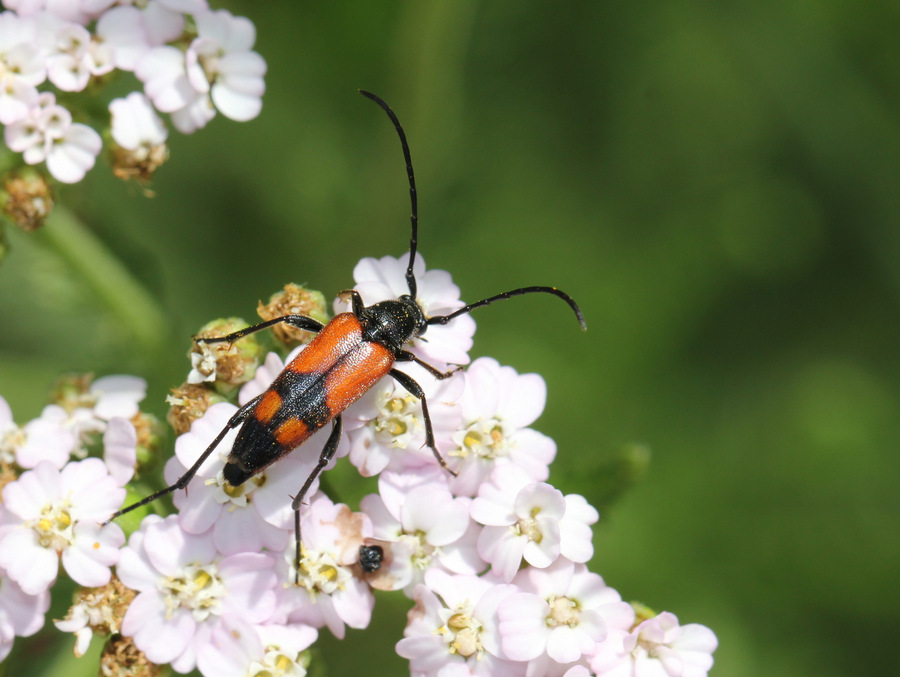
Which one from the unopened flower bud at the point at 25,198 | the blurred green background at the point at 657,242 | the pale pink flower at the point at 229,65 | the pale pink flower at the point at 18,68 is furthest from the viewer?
the blurred green background at the point at 657,242

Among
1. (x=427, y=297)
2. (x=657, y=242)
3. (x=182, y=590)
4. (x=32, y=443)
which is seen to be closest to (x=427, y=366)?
(x=427, y=297)

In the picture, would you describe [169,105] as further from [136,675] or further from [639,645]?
[639,645]

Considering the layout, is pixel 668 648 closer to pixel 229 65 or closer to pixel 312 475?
pixel 312 475

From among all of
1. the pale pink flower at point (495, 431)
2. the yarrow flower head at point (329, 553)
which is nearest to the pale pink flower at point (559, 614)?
the yarrow flower head at point (329, 553)

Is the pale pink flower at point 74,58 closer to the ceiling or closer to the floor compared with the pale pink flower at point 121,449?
closer to the ceiling

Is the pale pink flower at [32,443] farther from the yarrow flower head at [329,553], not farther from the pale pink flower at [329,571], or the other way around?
the pale pink flower at [329,571]

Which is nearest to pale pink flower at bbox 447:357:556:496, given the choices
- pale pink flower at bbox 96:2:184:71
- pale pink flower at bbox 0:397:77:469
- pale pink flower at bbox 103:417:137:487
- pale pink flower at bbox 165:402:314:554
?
pale pink flower at bbox 165:402:314:554

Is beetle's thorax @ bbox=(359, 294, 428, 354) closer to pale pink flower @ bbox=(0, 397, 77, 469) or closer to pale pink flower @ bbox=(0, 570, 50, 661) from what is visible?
pale pink flower @ bbox=(0, 397, 77, 469)
